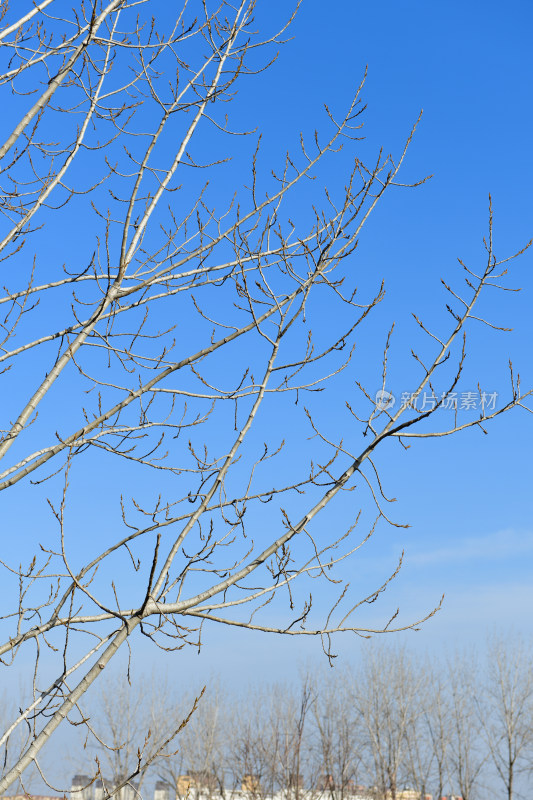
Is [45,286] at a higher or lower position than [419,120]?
lower

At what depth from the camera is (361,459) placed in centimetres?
248

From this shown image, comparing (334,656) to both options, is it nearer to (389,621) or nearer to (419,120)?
(389,621)

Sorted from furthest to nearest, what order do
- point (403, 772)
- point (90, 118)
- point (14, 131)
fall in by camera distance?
point (403, 772) → point (90, 118) → point (14, 131)

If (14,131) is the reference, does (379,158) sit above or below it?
below

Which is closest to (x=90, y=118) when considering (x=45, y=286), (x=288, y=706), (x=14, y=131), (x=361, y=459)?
(x=14, y=131)

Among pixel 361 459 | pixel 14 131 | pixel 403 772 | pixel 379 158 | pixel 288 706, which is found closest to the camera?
pixel 361 459

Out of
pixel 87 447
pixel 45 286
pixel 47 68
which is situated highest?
pixel 47 68

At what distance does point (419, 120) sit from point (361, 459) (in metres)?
1.44

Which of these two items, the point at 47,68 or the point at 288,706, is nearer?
the point at 47,68

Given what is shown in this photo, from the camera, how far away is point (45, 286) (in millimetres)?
3445

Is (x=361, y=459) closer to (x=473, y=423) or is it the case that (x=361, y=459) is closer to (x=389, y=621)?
(x=473, y=423)

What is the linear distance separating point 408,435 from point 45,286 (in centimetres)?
178

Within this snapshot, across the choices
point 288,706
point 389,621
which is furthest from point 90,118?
point 288,706

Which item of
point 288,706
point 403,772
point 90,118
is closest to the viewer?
point 90,118
